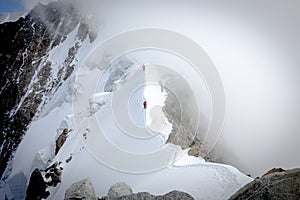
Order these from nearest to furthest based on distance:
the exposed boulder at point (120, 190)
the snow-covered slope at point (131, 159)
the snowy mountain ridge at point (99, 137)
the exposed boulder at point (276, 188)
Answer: the exposed boulder at point (276, 188)
the exposed boulder at point (120, 190)
the snow-covered slope at point (131, 159)
the snowy mountain ridge at point (99, 137)

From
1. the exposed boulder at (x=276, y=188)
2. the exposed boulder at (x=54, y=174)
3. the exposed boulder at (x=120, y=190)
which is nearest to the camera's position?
the exposed boulder at (x=276, y=188)

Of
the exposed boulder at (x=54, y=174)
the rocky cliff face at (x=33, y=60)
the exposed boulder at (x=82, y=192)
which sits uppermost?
the rocky cliff face at (x=33, y=60)

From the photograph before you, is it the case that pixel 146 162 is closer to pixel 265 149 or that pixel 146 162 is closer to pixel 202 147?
pixel 202 147

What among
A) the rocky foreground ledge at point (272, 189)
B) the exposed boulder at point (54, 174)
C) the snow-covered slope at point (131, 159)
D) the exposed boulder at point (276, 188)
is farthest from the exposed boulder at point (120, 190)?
the exposed boulder at point (54, 174)

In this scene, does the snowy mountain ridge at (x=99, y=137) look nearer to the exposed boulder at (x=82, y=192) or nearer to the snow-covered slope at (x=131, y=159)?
the snow-covered slope at (x=131, y=159)

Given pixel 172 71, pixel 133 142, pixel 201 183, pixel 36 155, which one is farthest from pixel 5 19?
pixel 201 183

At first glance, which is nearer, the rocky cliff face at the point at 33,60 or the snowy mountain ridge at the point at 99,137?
the snowy mountain ridge at the point at 99,137
